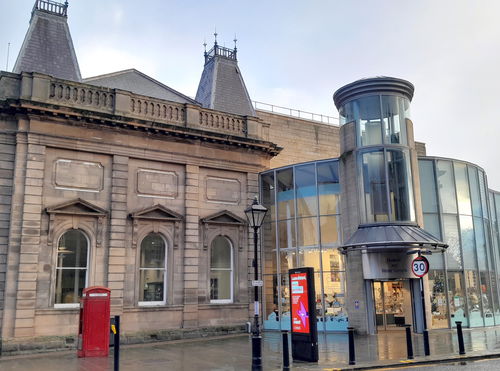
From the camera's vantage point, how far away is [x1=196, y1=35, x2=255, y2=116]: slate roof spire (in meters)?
26.1

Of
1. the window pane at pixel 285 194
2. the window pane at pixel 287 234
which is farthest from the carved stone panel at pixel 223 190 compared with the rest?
the window pane at pixel 287 234

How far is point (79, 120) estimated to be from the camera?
19.6m

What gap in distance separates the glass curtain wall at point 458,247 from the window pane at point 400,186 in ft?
6.01

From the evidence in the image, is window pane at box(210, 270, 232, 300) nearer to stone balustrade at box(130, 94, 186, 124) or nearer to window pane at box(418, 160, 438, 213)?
stone balustrade at box(130, 94, 186, 124)

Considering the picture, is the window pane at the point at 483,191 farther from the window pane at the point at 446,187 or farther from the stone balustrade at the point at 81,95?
the stone balustrade at the point at 81,95

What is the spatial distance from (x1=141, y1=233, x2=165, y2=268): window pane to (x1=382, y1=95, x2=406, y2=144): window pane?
36.7 feet

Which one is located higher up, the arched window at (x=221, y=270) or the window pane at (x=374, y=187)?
the window pane at (x=374, y=187)

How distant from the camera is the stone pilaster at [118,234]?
1931 cm

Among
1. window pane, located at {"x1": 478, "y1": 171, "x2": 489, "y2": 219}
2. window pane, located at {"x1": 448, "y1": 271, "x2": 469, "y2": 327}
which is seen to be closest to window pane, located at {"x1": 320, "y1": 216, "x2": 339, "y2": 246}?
window pane, located at {"x1": 448, "y1": 271, "x2": 469, "y2": 327}

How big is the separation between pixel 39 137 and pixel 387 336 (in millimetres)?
16003

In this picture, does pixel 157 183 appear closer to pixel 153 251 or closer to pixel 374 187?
pixel 153 251

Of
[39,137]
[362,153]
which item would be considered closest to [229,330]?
[362,153]

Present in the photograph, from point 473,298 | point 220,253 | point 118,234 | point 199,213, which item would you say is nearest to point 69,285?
point 118,234

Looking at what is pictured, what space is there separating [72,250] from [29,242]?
1.82 m
